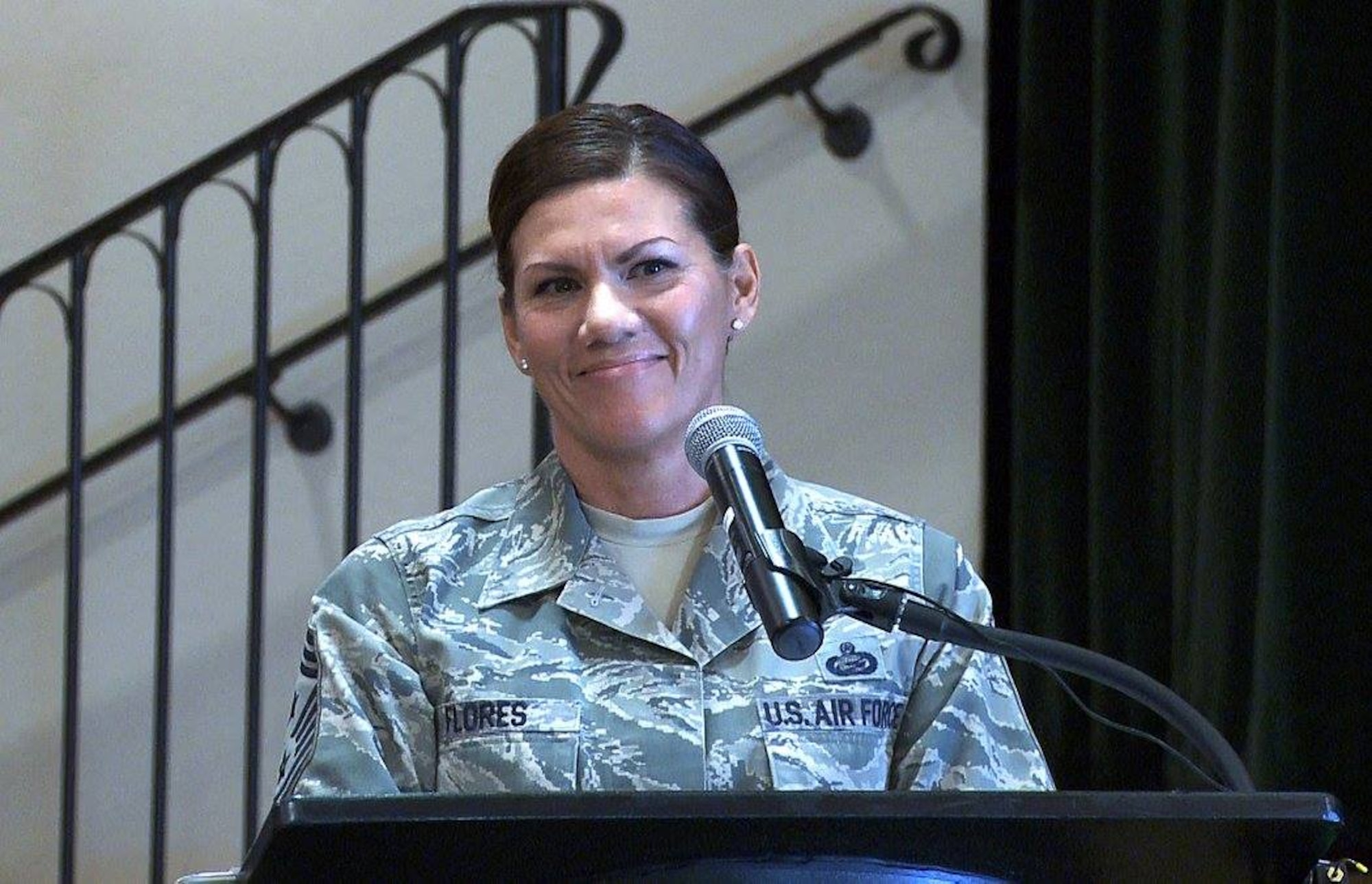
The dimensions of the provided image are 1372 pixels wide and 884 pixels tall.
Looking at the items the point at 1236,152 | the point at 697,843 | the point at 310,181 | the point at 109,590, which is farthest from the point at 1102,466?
the point at 697,843

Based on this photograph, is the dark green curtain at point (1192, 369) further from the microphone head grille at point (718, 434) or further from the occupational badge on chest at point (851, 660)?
the microphone head grille at point (718, 434)

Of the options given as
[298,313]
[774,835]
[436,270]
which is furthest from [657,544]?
[298,313]

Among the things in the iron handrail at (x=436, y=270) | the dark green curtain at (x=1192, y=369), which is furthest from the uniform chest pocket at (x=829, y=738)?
the iron handrail at (x=436, y=270)

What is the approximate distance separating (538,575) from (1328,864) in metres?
0.74

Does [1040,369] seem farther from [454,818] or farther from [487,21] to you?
[454,818]

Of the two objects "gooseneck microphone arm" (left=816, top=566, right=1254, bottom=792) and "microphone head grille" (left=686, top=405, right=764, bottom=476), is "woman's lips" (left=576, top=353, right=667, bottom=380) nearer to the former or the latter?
"microphone head grille" (left=686, top=405, right=764, bottom=476)

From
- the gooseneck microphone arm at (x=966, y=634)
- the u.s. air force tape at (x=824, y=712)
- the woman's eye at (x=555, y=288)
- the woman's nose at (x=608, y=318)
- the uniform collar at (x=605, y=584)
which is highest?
the woman's eye at (x=555, y=288)

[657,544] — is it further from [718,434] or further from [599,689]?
[718,434]

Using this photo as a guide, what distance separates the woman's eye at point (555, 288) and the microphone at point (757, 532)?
0.34 meters

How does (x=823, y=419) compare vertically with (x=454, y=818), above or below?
above

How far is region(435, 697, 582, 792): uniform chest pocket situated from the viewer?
5.53 ft

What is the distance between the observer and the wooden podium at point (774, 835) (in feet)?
3.67

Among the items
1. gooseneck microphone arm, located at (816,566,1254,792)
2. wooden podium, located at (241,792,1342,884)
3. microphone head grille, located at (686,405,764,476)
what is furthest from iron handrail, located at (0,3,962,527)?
wooden podium, located at (241,792,1342,884)

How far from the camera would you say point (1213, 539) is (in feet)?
9.20
